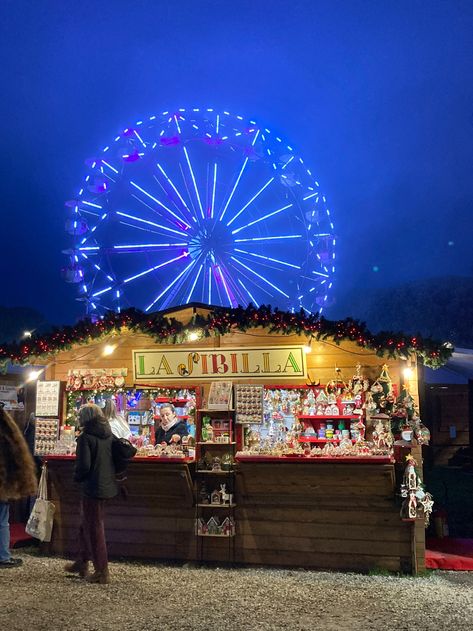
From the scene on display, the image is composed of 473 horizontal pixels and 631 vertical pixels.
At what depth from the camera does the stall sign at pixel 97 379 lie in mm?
8422

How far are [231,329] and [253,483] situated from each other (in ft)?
6.03

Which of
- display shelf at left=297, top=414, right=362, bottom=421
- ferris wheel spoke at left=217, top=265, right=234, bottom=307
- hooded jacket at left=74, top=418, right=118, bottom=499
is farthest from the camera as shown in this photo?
ferris wheel spoke at left=217, top=265, right=234, bottom=307

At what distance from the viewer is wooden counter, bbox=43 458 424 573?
7230 mm

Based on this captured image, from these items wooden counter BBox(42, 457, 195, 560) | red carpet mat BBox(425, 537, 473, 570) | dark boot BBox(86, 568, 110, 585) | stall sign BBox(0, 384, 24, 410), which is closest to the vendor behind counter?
wooden counter BBox(42, 457, 195, 560)

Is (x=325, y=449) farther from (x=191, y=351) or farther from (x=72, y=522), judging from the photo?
(x=72, y=522)

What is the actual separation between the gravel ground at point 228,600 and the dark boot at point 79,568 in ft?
0.29

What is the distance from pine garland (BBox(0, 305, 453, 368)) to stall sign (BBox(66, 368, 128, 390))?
0.39 meters

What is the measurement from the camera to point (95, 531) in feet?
→ 21.5

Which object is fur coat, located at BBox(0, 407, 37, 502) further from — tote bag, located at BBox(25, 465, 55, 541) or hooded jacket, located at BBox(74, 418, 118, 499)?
tote bag, located at BBox(25, 465, 55, 541)

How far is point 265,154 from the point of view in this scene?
13.6 m

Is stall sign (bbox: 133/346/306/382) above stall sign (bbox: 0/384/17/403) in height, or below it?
above

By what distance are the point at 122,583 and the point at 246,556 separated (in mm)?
1618

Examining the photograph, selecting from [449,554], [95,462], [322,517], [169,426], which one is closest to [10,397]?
[169,426]

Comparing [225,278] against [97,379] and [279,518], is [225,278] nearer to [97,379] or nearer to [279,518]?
[97,379]
